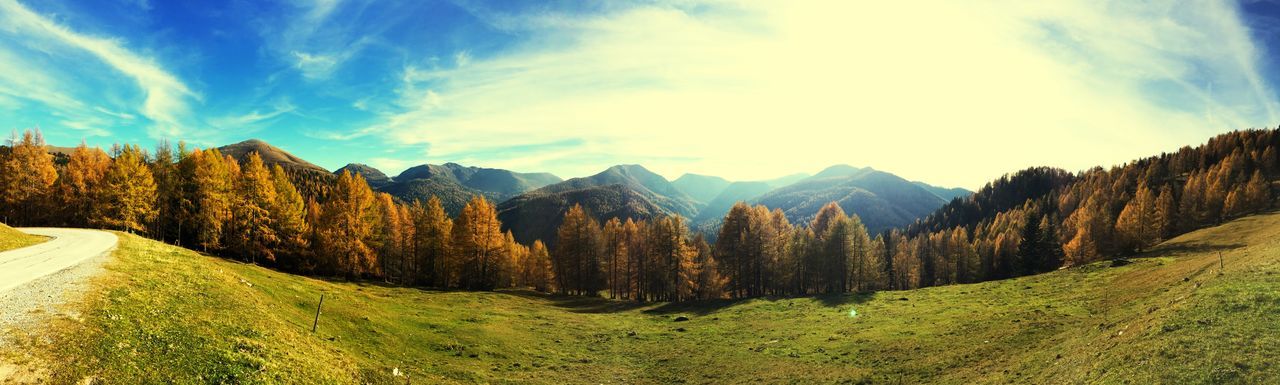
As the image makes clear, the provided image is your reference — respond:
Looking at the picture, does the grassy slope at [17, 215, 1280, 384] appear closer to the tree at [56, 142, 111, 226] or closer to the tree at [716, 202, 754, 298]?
the tree at [716, 202, 754, 298]

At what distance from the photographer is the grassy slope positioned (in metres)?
18.6

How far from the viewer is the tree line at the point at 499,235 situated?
6544 centimetres

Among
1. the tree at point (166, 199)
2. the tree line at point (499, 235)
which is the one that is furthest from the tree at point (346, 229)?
the tree at point (166, 199)

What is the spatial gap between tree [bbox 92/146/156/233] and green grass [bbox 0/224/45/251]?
25839 millimetres

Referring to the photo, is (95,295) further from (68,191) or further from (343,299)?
(68,191)

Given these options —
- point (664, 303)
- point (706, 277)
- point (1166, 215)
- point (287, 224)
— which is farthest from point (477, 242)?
point (1166, 215)

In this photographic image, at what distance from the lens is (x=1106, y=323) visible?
3012cm

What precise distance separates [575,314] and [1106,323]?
51.3 metres

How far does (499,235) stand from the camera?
83.7 m

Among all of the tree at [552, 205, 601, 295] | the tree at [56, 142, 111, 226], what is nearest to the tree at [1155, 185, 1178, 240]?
the tree at [552, 205, 601, 295]

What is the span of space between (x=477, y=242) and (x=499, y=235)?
4.40 meters

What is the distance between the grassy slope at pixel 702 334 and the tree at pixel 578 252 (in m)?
25.3

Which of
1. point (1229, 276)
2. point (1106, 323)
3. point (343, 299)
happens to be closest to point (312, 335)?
point (343, 299)

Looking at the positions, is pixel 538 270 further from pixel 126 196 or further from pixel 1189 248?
pixel 1189 248
